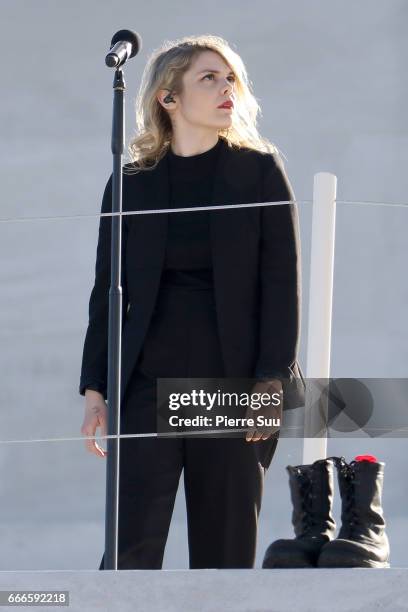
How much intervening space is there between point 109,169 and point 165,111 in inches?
92.6

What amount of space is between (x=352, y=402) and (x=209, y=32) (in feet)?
7.57

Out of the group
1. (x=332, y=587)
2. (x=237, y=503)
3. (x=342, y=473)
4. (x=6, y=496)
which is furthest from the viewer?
(x=6, y=496)

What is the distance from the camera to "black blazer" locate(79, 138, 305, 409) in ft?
5.68

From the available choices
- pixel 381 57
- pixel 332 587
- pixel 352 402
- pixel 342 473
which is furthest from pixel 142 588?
Result: pixel 381 57

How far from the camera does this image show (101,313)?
72.7 inches

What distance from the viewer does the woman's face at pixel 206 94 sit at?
180cm

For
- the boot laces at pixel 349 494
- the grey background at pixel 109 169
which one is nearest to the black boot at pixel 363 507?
the boot laces at pixel 349 494

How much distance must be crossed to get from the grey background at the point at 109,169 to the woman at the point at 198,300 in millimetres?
1746

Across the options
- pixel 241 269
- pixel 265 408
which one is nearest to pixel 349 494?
pixel 265 408

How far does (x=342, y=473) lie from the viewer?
1.54 metres

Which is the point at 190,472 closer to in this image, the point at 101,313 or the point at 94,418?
the point at 94,418

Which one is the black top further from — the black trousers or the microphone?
the microphone

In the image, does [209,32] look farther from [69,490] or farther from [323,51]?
[69,490]

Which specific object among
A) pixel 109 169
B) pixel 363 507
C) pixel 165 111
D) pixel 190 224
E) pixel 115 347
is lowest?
pixel 363 507
